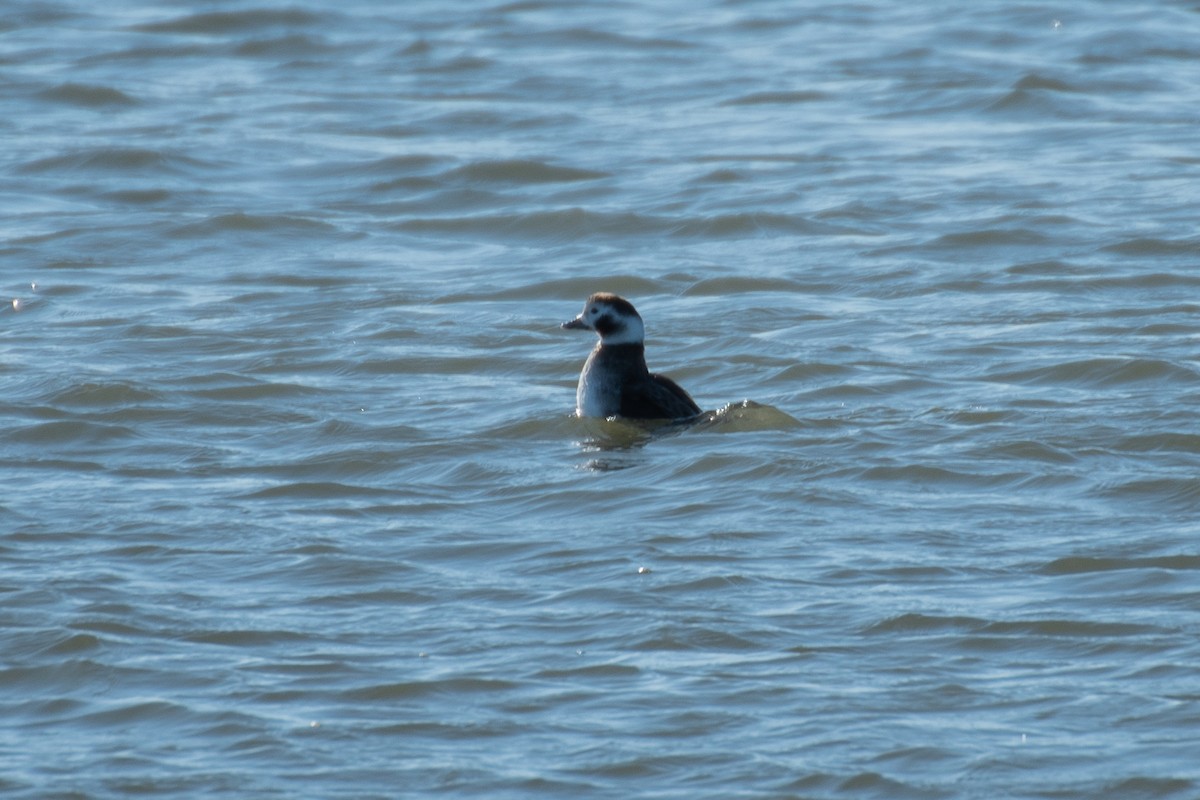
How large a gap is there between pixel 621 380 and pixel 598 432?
0.31 m

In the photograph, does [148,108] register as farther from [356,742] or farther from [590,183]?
[356,742]

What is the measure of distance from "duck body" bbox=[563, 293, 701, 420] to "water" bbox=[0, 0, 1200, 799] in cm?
24

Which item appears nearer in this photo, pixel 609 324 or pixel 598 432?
pixel 598 432

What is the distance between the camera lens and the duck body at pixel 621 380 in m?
11.5

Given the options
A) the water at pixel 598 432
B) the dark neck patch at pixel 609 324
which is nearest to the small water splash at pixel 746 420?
the water at pixel 598 432

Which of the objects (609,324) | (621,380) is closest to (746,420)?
(621,380)

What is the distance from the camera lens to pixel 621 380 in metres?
11.6

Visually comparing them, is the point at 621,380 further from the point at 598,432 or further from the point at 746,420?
the point at 746,420

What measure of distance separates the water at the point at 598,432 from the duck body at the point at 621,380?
0.24 meters

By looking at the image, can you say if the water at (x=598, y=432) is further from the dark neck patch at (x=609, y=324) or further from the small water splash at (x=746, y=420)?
the dark neck patch at (x=609, y=324)

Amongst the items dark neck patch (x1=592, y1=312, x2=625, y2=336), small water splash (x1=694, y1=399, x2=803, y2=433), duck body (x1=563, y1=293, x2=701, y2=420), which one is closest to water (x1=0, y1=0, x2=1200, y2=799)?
small water splash (x1=694, y1=399, x2=803, y2=433)

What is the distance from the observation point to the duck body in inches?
454

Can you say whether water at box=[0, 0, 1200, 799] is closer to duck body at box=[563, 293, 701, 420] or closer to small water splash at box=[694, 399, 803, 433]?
small water splash at box=[694, 399, 803, 433]

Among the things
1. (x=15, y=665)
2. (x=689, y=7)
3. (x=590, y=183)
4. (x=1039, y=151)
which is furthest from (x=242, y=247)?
(x=689, y=7)
